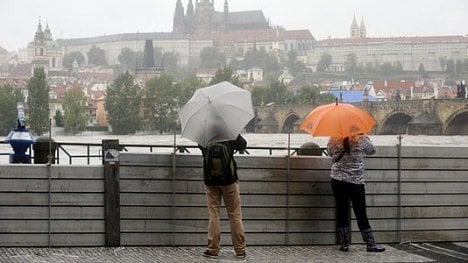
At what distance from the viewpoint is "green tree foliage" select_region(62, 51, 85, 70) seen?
162 meters

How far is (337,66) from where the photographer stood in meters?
171

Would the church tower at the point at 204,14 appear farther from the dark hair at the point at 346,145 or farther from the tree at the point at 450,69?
the dark hair at the point at 346,145

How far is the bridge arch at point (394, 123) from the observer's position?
229ft

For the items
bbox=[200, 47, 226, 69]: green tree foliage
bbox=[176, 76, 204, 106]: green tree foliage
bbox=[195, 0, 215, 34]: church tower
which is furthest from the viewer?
bbox=[195, 0, 215, 34]: church tower

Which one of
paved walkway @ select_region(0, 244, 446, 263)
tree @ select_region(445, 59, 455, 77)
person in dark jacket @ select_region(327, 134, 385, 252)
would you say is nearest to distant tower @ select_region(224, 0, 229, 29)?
tree @ select_region(445, 59, 455, 77)

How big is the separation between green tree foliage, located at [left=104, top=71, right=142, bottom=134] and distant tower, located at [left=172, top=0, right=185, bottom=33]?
107590 mm

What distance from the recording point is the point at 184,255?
6664 millimetres

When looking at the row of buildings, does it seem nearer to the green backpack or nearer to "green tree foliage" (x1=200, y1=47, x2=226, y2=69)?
"green tree foliage" (x1=200, y1=47, x2=226, y2=69)

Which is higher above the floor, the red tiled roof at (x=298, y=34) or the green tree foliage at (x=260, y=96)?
the red tiled roof at (x=298, y=34)

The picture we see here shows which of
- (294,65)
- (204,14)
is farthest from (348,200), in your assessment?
(204,14)

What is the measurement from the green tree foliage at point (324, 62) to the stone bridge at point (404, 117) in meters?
85.5

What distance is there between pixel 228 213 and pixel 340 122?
3.85 feet

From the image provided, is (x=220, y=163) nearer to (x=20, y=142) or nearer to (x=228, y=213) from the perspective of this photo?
(x=228, y=213)

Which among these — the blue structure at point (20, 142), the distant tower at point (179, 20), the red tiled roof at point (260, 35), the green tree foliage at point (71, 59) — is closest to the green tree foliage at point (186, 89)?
the blue structure at point (20, 142)
